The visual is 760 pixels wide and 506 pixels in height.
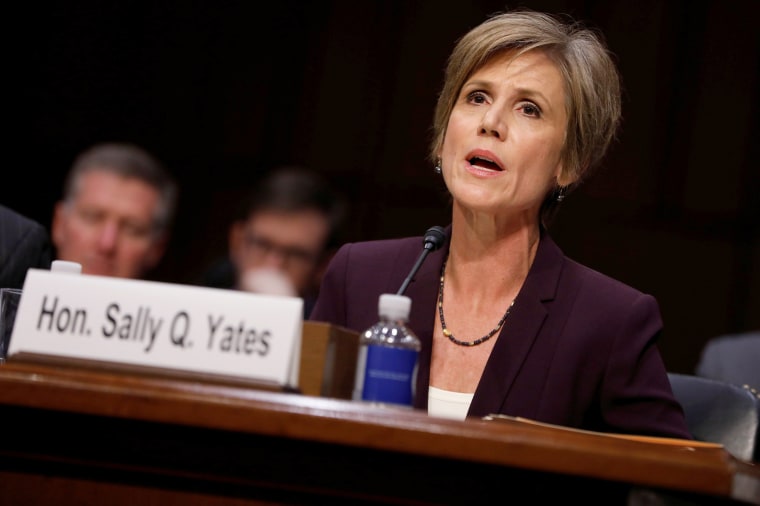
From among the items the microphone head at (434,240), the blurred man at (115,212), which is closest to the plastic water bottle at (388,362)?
the microphone head at (434,240)

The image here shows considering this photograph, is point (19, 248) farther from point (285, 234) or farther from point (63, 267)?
point (285, 234)

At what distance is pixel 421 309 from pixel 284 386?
2.74 feet

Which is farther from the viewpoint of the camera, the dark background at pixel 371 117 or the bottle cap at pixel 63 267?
the dark background at pixel 371 117

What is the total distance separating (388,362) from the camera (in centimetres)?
112

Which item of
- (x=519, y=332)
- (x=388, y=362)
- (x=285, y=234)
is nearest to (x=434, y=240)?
(x=519, y=332)

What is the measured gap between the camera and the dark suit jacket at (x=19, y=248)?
2104 millimetres

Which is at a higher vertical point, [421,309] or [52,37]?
[52,37]

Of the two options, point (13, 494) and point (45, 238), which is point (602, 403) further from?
point (45, 238)

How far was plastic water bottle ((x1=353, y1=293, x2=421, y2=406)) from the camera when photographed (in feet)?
3.62

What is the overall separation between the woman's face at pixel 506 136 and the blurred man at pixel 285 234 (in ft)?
6.83

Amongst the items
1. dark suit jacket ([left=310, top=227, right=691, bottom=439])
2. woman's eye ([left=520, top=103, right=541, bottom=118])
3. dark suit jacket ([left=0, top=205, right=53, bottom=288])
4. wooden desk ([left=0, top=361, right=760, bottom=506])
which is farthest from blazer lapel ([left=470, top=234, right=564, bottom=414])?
dark suit jacket ([left=0, top=205, right=53, bottom=288])

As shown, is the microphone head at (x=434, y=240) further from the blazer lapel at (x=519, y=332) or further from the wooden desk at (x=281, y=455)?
the wooden desk at (x=281, y=455)

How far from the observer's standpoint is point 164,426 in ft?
3.06

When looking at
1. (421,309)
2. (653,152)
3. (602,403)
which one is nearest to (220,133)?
(653,152)
